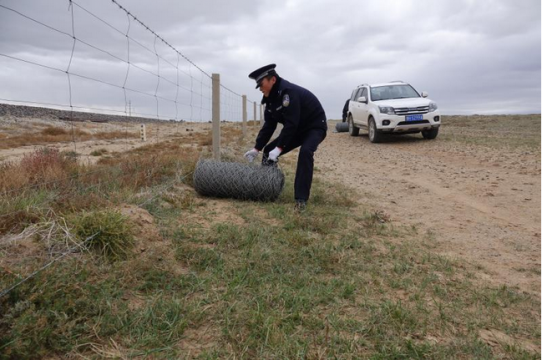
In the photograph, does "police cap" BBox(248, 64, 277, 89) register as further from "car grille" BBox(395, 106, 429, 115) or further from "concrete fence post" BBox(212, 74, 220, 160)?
"car grille" BBox(395, 106, 429, 115)

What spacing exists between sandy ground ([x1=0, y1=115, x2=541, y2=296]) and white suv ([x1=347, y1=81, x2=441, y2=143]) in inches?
23.5

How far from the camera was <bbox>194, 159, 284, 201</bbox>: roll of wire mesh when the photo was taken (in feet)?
16.1

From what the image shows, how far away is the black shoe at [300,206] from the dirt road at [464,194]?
1.09 m

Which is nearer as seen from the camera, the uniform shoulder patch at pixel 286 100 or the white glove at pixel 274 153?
the uniform shoulder patch at pixel 286 100

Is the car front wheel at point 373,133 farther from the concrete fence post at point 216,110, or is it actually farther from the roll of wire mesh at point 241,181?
the roll of wire mesh at point 241,181

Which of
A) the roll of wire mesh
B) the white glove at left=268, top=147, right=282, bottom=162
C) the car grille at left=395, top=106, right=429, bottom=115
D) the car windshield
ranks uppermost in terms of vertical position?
the car windshield

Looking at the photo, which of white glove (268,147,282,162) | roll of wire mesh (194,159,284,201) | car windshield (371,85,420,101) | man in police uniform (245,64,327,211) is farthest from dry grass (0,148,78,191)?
car windshield (371,85,420,101)

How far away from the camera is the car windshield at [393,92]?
12.2 m

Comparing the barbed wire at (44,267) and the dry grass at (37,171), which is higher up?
the dry grass at (37,171)

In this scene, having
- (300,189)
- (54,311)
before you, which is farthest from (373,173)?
(54,311)

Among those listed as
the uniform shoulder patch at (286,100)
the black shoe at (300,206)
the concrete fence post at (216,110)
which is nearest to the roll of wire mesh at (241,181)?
the black shoe at (300,206)

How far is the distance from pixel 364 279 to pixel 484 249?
5.32ft

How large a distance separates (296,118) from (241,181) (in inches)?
38.5

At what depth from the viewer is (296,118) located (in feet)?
15.7
